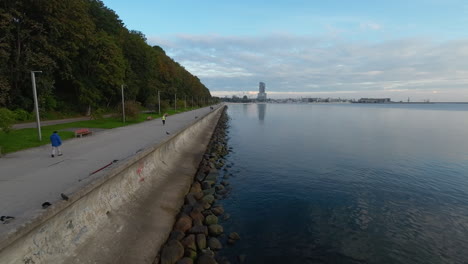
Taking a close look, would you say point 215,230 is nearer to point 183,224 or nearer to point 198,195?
point 183,224

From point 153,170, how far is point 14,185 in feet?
20.3

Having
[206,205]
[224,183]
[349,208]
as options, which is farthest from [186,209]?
[349,208]

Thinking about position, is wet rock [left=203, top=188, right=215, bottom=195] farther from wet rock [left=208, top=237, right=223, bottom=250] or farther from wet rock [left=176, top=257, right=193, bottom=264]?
wet rock [left=176, top=257, right=193, bottom=264]

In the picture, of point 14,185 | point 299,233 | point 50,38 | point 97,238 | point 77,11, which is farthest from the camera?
point 77,11

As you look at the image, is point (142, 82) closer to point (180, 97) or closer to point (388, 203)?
point (180, 97)

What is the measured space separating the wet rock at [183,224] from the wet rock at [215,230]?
2.67 feet

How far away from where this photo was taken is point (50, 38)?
27484 mm

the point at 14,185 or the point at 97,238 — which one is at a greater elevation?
the point at 14,185

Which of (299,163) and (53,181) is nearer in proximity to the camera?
(53,181)

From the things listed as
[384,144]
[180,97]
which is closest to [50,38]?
[384,144]

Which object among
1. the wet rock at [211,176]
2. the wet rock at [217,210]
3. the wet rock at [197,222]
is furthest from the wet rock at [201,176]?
the wet rock at [197,222]

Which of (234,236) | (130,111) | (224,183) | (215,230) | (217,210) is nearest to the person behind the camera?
(234,236)

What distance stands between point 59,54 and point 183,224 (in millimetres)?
29113

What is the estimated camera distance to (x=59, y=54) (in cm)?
2784
